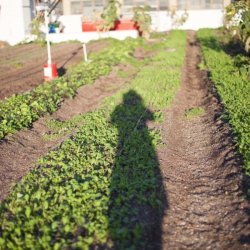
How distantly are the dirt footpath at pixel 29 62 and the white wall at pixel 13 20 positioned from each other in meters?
1.68

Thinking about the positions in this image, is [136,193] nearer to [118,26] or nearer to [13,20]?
[13,20]

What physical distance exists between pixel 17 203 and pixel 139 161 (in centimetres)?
237

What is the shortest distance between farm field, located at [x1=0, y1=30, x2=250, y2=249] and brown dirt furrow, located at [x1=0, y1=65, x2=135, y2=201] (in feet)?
0.08

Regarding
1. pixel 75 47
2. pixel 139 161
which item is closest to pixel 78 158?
pixel 139 161

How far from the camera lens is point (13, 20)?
26.8 metres

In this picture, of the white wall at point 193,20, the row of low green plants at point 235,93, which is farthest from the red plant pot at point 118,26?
the row of low green plants at point 235,93

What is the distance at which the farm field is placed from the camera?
4.85 metres

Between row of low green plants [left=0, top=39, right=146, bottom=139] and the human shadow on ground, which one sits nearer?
the human shadow on ground

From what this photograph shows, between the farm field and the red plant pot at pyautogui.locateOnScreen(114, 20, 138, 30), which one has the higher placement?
the red plant pot at pyautogui.locateOnScreen(114, 20, 138, 30)

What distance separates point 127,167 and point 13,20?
2315 cm

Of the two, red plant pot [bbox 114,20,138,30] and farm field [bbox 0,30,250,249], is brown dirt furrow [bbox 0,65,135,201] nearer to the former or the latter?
farm field [bbox 0,30,250,249]

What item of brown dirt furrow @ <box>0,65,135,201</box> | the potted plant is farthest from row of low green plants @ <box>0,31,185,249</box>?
the potted plant

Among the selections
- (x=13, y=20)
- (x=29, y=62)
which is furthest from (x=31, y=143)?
(x=13, y=20)

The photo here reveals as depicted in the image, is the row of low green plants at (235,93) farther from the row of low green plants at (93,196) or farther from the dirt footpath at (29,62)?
the dirt footpath at (29,62)
